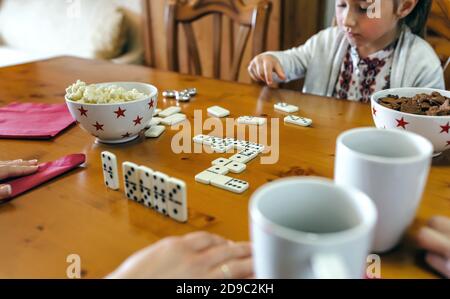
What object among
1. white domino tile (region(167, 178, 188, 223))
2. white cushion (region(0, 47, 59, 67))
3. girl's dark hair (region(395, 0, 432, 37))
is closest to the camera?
white domino tile (region(167, 178, 188, 223))

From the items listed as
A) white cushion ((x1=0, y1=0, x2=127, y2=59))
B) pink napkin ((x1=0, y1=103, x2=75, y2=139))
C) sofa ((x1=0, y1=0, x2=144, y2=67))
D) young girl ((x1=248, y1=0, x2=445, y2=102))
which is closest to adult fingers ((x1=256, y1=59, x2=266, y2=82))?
young girl ((x1=248, y1=0, x2=445, y2=102))

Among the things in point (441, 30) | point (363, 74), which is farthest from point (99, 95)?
point (441, 30)

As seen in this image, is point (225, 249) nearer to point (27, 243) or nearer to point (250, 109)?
point (27, 243)

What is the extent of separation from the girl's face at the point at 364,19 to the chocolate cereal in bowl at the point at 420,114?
47 cm

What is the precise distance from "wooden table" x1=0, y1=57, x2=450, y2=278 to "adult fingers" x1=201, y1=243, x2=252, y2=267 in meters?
0.05

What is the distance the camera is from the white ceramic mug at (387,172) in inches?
17.5

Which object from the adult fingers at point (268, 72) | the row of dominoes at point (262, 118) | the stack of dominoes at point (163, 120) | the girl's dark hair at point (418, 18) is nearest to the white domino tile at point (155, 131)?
the stack of dominoes at point (163, 120)

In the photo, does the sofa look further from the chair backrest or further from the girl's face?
the girl's face

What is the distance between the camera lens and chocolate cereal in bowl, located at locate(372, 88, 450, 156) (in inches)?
28.0

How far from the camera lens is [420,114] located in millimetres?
745

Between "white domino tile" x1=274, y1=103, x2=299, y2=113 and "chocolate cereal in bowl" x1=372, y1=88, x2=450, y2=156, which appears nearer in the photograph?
"chocolate cereal in bowl" x1=372, y1=88, x2=450, y2=156

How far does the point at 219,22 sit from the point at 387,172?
4.40 feet

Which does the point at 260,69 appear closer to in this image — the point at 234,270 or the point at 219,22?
the point at 219,22
